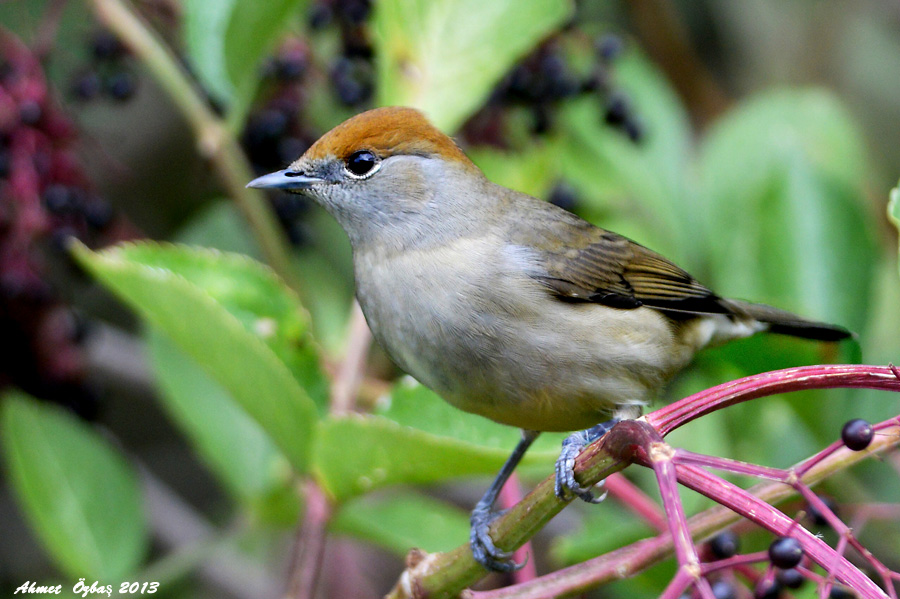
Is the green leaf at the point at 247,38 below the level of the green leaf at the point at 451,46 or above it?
above

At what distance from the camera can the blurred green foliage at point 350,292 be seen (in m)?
2.44

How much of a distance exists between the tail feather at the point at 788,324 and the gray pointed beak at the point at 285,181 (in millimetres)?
1316

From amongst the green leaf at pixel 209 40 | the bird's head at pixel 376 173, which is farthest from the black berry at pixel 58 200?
the bird's head at pixel 376 173

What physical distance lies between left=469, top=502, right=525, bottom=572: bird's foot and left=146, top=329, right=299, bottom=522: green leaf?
0.91m

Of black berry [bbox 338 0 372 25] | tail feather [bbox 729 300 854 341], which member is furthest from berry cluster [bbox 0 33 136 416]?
tail feather [bbox 729 300 854 341]

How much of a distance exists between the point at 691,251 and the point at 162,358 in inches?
83.0

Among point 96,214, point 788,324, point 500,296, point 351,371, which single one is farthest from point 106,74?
point 788,324

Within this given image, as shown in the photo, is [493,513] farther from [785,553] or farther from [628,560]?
[785,553]

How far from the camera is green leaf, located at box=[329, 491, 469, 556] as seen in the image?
3.00 m

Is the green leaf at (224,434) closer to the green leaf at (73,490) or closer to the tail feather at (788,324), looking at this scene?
the green leaf at (73,490)

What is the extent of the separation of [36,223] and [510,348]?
1765 mm

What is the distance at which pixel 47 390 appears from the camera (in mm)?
3357

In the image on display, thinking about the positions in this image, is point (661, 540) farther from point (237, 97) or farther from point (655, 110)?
point (655, 110)

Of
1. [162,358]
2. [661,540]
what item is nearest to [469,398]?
[661,540]
